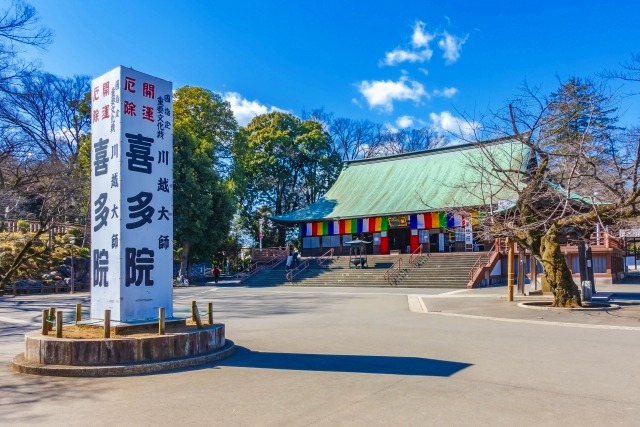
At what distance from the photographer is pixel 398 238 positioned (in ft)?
122

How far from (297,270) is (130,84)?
84.8ft

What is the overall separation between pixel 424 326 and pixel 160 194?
6698mm

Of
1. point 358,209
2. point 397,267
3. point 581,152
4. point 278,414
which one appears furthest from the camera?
point 358,209

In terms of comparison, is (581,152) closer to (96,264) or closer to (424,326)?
(424,326)

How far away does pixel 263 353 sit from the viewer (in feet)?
27.9

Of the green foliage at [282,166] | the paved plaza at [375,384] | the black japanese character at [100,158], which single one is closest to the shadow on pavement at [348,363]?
the paved plaza at [375,384]

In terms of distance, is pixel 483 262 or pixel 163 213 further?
pixel 483 262

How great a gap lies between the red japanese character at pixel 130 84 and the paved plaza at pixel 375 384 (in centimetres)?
458

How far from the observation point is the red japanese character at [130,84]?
832 cm

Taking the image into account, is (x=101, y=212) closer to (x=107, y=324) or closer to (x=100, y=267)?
(x=100, y=267)

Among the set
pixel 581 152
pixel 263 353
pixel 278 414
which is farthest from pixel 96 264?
pixel 581 152

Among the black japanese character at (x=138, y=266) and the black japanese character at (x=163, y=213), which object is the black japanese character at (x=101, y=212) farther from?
the black japanese character at (x=163, y=213)

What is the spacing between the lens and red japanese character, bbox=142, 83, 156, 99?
8570mm

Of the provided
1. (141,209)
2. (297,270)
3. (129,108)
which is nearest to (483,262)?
(297,270)
